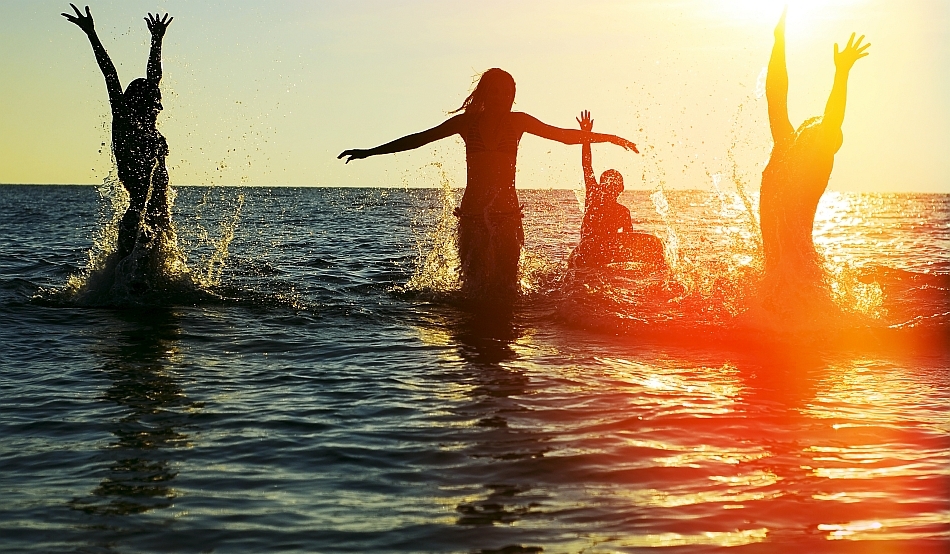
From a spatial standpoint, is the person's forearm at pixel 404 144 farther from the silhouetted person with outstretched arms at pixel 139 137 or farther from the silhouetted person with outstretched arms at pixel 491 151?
the silhouetted person with outstretched arms at pixel 139 137

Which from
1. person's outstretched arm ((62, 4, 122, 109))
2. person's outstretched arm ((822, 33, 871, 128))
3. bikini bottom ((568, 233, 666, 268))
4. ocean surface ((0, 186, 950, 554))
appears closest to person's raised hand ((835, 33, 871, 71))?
person's outstretched arm ((822, 33, 871, 128))

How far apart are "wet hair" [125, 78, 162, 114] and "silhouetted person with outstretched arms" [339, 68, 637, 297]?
267 cm

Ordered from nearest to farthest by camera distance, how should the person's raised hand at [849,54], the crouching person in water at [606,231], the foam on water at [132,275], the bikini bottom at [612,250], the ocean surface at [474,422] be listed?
the ocean surface at [474,422] < the person's raised hand at [849,54] < the foam on water at [132,275] < the crouching person in water at [606,231] < the bikini bottom at [612,250]

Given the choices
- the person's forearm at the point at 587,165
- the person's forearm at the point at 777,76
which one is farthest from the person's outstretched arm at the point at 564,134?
the person's forearm at the point at 777,76

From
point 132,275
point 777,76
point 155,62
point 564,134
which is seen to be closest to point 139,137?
point 155,62

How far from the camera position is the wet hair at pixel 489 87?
1089 cm

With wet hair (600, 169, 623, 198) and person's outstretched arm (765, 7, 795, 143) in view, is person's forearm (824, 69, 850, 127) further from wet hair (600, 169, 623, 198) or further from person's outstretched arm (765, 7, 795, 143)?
wet hair (600, 169, 623, 198)

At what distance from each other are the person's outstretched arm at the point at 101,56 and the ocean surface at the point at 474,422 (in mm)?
2407

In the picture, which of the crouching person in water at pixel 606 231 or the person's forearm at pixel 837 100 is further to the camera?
the crouching person in water at pixel 606 231

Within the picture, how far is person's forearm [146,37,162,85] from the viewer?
11.3 meters

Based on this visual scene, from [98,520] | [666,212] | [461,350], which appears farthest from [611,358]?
[98,520]

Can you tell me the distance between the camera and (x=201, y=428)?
637cm

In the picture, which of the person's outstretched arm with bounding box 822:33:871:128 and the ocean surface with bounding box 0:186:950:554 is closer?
the ocean surface with bounding box 0:186:950:554

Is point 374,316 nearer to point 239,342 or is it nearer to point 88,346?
point 239,342
